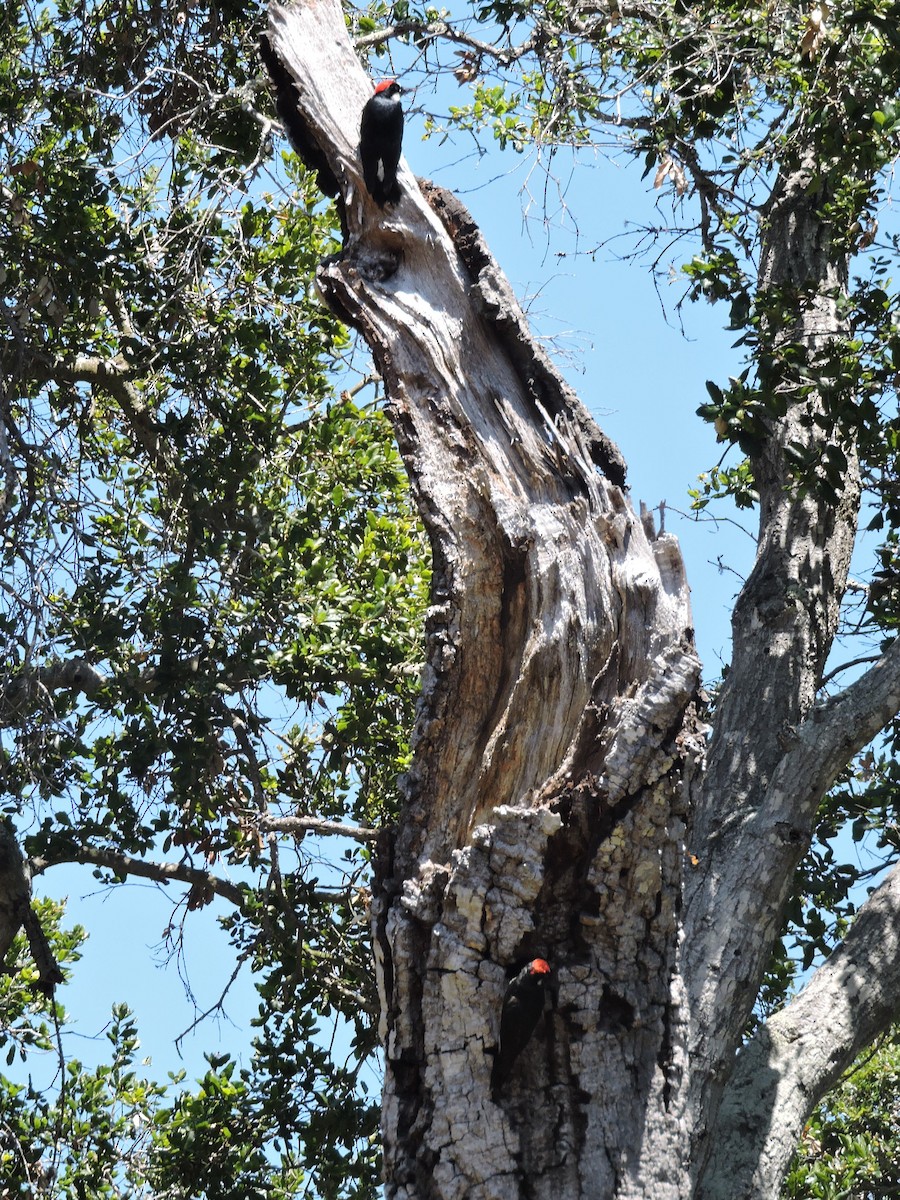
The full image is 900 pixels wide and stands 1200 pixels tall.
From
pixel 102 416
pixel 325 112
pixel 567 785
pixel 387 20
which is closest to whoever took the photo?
pixel 567 785

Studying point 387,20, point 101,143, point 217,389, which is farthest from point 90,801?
point 387,20

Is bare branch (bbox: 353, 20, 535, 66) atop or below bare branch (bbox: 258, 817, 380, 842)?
atop

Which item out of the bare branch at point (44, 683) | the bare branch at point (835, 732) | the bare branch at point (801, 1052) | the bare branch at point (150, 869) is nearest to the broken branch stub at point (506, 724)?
the bare branch at point (801, 1052)

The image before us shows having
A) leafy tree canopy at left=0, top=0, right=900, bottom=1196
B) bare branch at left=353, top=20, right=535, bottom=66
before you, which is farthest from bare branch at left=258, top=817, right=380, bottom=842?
bare branch at left=353, top=20, right=535, bottom=66

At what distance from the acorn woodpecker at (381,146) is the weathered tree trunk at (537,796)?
0.06m

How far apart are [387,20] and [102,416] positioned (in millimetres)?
2524

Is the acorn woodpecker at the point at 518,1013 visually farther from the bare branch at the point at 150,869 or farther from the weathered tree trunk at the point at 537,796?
the bare branch at the point at 150,869

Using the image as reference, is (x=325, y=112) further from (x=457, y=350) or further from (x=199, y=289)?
(x=199, y=289)

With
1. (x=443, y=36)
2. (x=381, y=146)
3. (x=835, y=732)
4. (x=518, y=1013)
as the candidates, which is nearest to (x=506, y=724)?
(x=518, y=1013)

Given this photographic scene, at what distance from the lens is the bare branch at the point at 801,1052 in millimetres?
2988

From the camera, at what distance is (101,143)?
5020 mm

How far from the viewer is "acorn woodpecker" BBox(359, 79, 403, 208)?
9.64 feet

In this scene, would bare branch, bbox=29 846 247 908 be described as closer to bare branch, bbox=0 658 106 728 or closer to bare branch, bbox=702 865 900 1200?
bare branch, bbox=0 658 106 728

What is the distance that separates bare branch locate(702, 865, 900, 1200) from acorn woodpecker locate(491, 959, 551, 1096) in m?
1.03
